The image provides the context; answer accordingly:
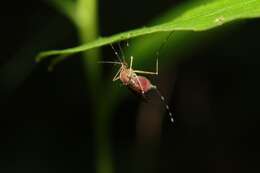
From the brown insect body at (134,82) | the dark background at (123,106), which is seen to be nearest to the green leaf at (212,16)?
the brown insect body at (134,82)

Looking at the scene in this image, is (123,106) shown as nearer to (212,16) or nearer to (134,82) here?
(134,82)

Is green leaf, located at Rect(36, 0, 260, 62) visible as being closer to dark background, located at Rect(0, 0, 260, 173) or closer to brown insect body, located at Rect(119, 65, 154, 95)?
brown insect body, located at Rect(119, 65, 154, 95)

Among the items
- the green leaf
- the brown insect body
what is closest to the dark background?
the brown insect body

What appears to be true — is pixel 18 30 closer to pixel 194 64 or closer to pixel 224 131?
pixel 194 64

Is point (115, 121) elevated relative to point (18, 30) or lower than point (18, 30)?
lower

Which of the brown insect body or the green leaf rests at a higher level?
the green leaf

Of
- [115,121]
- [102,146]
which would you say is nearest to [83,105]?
[115,121]

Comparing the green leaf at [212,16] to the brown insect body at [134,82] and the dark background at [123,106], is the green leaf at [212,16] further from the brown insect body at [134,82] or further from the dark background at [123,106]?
the dark background at [123,106]

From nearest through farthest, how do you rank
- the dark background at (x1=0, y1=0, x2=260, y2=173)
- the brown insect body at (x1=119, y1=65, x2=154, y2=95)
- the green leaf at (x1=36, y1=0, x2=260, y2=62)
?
the green leaf at (x1=36, y1=0, x2=260, y2=62) → the brown insect body at (x1=119, y1=65, x2=154, y2=95) → the dark background at (x1=0, y1=0, x2=260, y2=173)

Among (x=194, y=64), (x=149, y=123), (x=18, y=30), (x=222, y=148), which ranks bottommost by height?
(x=222, y=148)
